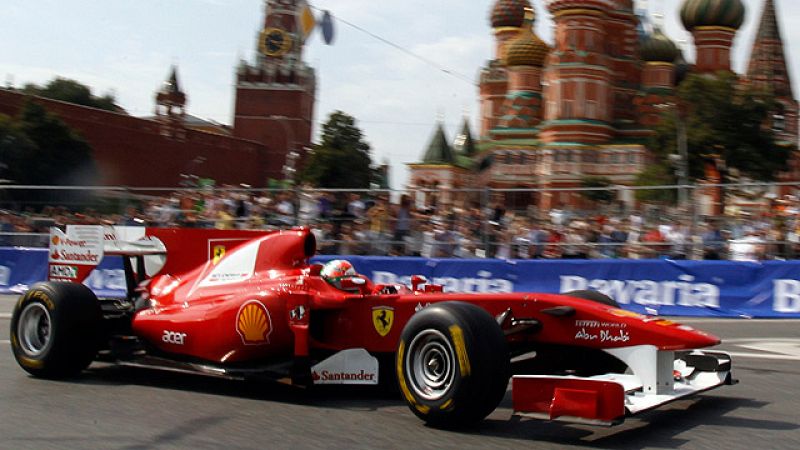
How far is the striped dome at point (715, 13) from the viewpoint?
72.9 metres

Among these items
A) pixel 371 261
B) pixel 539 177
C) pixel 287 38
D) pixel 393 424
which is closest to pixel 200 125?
pixel 287 38

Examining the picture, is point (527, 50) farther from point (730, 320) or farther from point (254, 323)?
point (254, 323)

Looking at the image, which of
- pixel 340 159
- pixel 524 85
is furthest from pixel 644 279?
pixel 340 159

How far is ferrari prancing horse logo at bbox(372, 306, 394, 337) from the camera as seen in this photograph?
7059 mm

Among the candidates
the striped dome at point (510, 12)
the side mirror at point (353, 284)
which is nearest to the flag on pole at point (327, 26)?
the side mirror at point (353, 284)

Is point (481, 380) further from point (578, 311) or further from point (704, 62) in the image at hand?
point (704, 62)

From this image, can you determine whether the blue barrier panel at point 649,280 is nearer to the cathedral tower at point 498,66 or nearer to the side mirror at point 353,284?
the side mirror at point 353,284

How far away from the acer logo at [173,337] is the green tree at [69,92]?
105617 millimetres

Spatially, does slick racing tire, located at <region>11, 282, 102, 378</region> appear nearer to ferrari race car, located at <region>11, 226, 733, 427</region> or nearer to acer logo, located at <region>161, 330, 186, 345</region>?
ferrari race car, located at <region>11, 226, 733, 427</region>

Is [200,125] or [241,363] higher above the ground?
[200,125]

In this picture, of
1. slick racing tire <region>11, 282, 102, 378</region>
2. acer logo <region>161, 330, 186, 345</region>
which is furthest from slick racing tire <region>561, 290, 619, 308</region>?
slick racing tire <region>11, 282, 102, 378</region>

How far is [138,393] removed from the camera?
7785 mm

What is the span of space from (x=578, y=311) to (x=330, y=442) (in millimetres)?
1866

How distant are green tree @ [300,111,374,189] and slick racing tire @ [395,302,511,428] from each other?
87.2 metres
